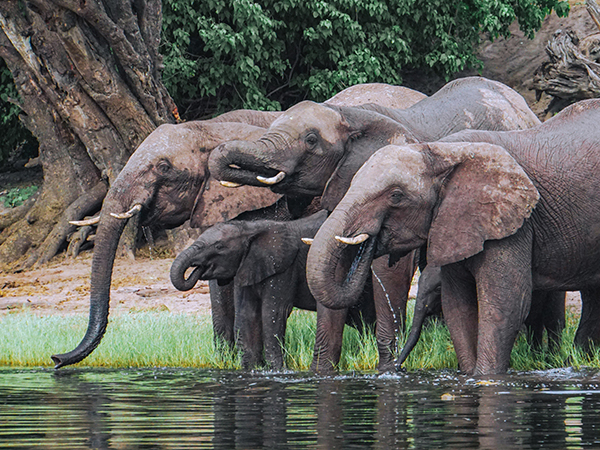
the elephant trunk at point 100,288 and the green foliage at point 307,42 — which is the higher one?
the green foliage at point 307,42

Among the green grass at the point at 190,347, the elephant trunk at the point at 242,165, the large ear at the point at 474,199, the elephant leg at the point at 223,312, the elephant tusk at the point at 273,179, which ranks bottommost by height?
the green grass at the point at 190,347

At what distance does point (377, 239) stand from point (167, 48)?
12.8m

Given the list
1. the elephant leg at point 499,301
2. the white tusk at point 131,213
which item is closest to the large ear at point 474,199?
the elephant leg at point 499,301

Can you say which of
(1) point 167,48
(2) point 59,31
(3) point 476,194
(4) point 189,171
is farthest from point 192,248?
(1) point 167,48

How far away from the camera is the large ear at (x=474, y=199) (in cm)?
754

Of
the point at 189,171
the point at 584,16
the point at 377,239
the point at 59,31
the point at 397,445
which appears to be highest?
the point at 584,16

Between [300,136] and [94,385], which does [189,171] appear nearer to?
[300,136]

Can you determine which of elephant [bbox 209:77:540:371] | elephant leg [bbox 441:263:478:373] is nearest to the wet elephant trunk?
elephant [bbox 209:77:540:371]

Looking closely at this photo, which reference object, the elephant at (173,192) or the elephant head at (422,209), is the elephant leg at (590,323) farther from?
the elephant at (173,192)

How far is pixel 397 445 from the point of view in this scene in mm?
4504

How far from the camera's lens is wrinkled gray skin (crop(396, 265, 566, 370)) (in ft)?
29.0

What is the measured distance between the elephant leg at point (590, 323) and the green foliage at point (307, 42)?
1086 centimetres

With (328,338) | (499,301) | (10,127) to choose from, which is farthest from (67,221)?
(499,301)

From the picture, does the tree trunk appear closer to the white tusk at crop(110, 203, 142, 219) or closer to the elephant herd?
the elephant herd
